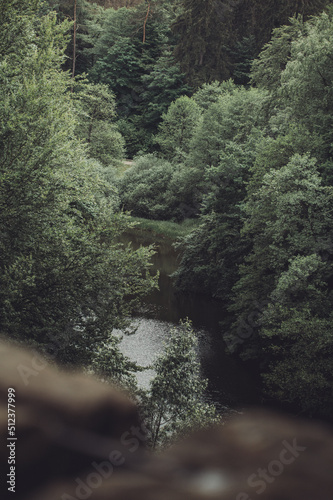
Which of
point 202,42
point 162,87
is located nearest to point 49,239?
point 202,42

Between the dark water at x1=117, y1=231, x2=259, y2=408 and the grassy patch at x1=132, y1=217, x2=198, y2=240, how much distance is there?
1010cm

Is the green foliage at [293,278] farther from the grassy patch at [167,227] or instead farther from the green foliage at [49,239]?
the grassy patch at [167,227]

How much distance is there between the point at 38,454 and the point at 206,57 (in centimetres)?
5885

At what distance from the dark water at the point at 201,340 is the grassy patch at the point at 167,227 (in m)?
10.1

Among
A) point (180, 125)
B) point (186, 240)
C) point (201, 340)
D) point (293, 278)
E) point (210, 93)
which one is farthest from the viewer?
point (210, 93)

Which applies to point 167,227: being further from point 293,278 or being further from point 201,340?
point 293,278

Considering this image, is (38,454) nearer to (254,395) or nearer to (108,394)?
(108,394)

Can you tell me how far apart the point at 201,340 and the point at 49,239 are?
982 centimetres

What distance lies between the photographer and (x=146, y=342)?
17.9 m

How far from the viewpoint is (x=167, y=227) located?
38.3 m

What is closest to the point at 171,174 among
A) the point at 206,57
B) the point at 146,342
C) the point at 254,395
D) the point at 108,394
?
the point at 206,57

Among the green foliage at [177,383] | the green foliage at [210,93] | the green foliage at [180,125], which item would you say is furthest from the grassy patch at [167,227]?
the green foliage at [177,383]

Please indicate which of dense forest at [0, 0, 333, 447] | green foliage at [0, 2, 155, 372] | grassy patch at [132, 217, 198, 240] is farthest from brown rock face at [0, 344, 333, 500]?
grassy patch at [132, 217, 198, 240]

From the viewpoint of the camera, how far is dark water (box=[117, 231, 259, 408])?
49.8 ft
